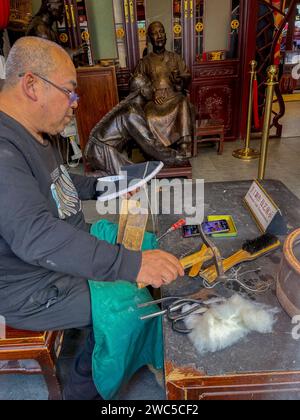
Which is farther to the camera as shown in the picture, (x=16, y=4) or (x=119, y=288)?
(x=16, y=4)

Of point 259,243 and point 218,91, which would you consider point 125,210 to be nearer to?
point 259,243

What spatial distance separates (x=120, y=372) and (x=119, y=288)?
269mm

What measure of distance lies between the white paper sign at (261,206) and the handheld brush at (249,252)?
0.09 metres

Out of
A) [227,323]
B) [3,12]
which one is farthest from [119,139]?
[227,323]

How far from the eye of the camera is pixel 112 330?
0.96 m

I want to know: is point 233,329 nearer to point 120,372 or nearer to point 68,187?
point 120,372

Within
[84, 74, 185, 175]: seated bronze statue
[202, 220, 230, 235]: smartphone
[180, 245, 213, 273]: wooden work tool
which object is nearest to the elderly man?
[180, 245, 213, 273]: wooden work tool

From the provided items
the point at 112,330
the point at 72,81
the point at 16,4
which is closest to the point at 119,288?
the point at 112,330

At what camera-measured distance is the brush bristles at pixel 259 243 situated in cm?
102

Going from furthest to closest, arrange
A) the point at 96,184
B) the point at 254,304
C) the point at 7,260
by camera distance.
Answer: the point at 96,184 < the point at 7,260 < the point at 254,304

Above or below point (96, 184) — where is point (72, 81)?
above

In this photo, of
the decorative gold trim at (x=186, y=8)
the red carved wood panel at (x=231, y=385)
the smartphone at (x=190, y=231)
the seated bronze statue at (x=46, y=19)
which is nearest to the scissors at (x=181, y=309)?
the red carved wood panel at (x=231, y=385)

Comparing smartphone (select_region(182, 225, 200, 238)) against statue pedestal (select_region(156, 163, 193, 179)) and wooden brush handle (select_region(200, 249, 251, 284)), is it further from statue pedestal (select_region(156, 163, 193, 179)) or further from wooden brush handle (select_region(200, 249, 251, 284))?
statue pedestal (select_region(156, 163, 193, 179))
